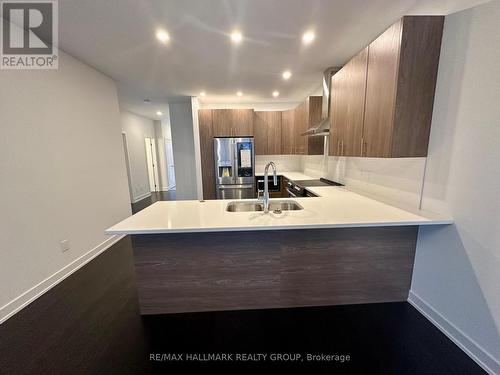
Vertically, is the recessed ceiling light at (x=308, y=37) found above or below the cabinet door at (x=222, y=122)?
above

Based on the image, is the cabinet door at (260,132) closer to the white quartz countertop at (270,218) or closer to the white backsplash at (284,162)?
the white backsplash at (284,162)

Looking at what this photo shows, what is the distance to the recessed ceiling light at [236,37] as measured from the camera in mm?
2066

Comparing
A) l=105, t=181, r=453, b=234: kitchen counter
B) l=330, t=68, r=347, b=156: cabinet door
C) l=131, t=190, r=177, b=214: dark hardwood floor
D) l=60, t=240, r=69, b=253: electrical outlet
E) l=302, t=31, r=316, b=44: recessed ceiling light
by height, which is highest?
l=302, t=31, r=316, b=44: recessed ceiling light

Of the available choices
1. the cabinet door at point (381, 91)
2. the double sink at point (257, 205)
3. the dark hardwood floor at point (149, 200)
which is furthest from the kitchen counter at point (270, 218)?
the dark hardwood floor at point (149, 200)

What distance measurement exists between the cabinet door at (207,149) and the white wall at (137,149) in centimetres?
280

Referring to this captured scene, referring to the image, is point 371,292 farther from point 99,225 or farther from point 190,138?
point 190,138

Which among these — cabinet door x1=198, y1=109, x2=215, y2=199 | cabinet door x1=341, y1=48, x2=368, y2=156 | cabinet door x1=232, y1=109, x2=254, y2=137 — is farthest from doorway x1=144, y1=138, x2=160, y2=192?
cabinet door x1=341, y1=48, x2=368, y2=156

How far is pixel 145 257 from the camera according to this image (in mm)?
1643

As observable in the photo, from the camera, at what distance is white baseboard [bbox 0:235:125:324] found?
1.71 metres

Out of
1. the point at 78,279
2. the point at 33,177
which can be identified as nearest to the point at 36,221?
the point at 33,177

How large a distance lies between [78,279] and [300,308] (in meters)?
2.51

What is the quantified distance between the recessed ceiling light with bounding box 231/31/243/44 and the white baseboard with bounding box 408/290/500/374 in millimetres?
3099

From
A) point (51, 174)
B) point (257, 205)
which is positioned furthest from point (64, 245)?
point (257, 205)

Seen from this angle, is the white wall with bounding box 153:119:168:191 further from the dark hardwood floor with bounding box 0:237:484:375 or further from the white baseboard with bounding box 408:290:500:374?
the white baseboard with bounding box 408:290:500:374
